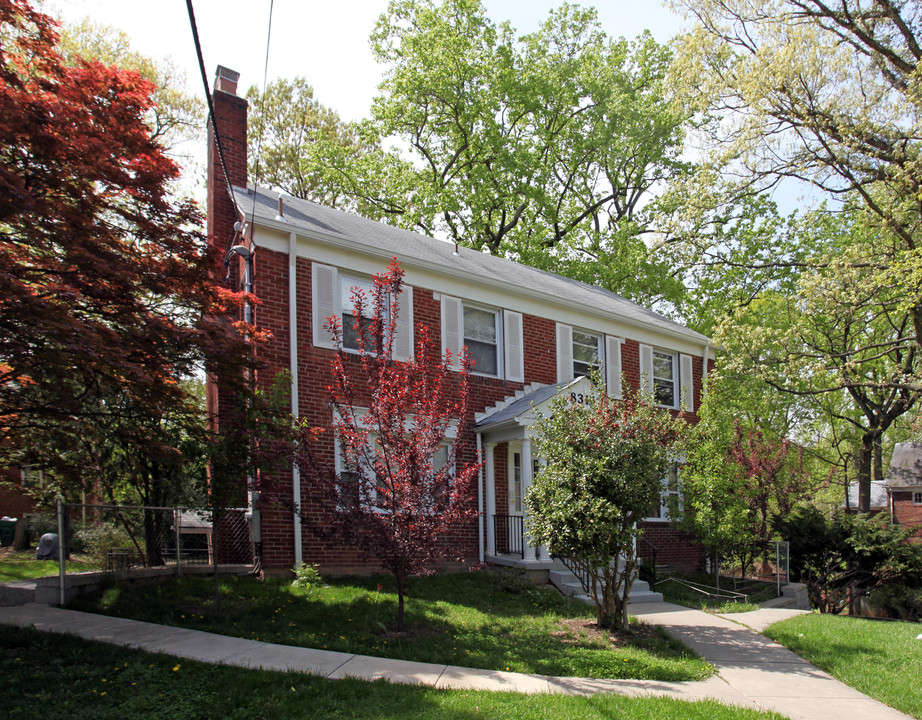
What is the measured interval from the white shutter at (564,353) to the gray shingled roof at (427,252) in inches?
30.0

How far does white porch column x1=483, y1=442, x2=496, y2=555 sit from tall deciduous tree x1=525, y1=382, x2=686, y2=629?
4267mm

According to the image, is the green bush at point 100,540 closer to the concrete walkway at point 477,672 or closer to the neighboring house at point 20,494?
the concrete walkway at point 477,672

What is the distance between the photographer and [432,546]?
330 inches

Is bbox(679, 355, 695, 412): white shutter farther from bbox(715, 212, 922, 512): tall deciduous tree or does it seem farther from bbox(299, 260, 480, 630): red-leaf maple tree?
bbox(299, 260, 480, 630): red-leaf maple tree

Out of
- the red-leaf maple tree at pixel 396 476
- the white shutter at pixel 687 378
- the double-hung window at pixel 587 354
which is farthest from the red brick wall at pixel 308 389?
the white shutter at pixel 687 378

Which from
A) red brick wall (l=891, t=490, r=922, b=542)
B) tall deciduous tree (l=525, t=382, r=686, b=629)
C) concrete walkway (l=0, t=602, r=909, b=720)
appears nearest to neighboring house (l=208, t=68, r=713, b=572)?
tall deciduous tree (l=525, t=382, r=686, b=629)

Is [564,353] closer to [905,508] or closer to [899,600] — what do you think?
[899,600]

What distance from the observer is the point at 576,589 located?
480 inches

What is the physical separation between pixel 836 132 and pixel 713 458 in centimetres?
689

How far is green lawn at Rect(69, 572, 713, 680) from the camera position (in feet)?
24.3

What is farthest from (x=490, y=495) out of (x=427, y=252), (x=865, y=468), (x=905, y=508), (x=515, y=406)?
(x=905, y=508)

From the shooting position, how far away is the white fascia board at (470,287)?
11984 mm

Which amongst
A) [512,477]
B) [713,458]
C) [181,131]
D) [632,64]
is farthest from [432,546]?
[632,64]

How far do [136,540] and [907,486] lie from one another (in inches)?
1186
